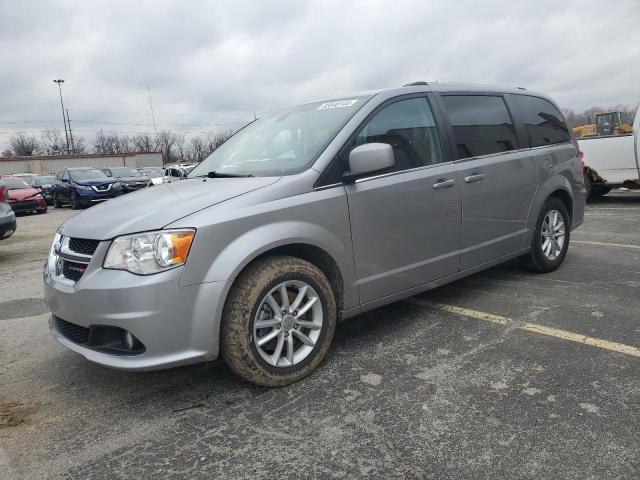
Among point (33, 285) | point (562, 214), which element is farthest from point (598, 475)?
point (33, 285)

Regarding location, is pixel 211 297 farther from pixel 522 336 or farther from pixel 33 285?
pixel 33 285

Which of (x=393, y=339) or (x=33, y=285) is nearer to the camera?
(x=393, y=339)

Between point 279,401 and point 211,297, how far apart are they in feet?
2.36

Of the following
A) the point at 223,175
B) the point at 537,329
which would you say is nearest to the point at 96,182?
the point at 223,175

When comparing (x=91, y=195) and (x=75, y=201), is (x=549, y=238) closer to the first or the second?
(x=91, y=195)

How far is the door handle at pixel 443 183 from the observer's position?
3865mm

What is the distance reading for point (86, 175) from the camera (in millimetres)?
19828

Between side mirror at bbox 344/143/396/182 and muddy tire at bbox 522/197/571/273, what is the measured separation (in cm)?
245

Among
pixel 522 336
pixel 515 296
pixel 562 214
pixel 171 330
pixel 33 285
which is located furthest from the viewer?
pixel 33 285

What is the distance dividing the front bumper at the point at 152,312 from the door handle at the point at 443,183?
6.19 ft

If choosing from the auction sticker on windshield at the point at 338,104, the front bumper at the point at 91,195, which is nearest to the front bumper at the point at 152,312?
the auction sticker on windshield at the point at 338,104

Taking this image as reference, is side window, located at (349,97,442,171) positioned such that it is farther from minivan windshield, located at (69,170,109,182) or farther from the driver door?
minivan windshield, located at (69,170,109,182)

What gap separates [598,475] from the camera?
2146 millimetres

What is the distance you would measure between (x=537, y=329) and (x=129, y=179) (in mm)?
18905
